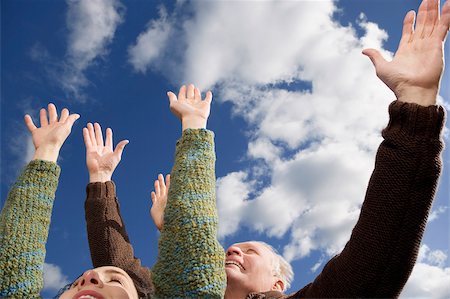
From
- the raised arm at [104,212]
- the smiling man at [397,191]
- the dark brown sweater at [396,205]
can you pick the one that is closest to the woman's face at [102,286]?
the smiling man at [397,191]

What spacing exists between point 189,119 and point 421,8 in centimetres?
118

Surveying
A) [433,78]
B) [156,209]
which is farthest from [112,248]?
[433,78]

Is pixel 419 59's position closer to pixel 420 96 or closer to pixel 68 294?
pixel 420 96

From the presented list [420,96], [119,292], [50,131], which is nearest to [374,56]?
[420,96]

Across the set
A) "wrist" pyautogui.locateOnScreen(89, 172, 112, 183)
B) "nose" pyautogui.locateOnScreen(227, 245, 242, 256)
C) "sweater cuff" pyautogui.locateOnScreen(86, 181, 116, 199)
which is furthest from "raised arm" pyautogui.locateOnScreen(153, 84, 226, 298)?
"wrist" pyautogui.locateOnScreen(89, 172, 112, 183)

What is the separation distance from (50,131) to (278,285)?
1.77m

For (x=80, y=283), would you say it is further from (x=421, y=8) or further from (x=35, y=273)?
(x=421, y=8)

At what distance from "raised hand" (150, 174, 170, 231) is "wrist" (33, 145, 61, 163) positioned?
95 cm

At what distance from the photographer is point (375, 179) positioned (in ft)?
6.23

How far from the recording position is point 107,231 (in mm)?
→ 3549

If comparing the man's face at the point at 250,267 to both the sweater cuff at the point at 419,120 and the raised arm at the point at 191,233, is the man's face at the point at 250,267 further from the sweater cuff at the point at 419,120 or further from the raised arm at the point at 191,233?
the sweater cuff at the point at 419,120

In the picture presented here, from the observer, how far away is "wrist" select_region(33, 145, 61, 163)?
10.2 feet

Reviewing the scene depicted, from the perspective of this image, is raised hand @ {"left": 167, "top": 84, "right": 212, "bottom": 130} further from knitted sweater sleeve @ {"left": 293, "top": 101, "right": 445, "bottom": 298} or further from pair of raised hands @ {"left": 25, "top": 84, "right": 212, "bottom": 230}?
knitted sweater sleeve @ {"left": 293, "top": 101, "right": 445, "bottom": 298}

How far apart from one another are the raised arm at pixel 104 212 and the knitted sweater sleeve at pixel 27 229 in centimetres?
67
